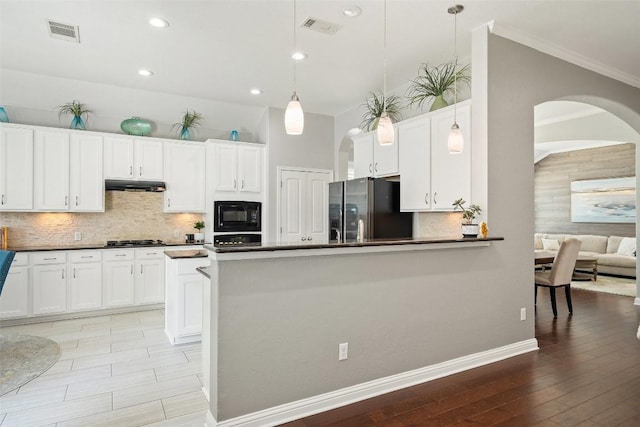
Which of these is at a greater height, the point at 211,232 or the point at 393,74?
the point at 393,74

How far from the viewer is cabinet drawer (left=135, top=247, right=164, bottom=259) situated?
5.29 meters

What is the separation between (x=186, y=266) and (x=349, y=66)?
295 cm

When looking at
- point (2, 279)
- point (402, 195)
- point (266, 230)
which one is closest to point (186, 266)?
point (2, 279)

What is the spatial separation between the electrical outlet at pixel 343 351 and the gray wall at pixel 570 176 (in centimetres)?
874

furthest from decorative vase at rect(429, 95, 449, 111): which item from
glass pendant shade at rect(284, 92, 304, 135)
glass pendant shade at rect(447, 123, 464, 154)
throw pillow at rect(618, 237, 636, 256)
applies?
throw pillow at rect(618, 237, 636, 256)

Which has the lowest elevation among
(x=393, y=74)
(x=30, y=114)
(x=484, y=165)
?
(x=484, y=165)

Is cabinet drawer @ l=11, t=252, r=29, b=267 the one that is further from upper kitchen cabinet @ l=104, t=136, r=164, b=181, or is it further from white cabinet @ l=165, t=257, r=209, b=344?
white cabinet @ l=165, t=257, r=209, b=344

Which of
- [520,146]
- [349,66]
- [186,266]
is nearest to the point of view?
[520,146]

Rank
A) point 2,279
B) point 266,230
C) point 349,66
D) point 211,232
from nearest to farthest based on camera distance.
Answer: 1. point 2,279
2. point 349,66
3. point 211,232
4. point 266,230

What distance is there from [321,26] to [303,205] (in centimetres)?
332

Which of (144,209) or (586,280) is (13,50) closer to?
(144,209)

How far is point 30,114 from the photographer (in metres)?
5.09

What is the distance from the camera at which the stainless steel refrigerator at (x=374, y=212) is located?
4.48 meters

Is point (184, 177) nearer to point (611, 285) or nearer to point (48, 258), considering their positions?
point (48, 258)
